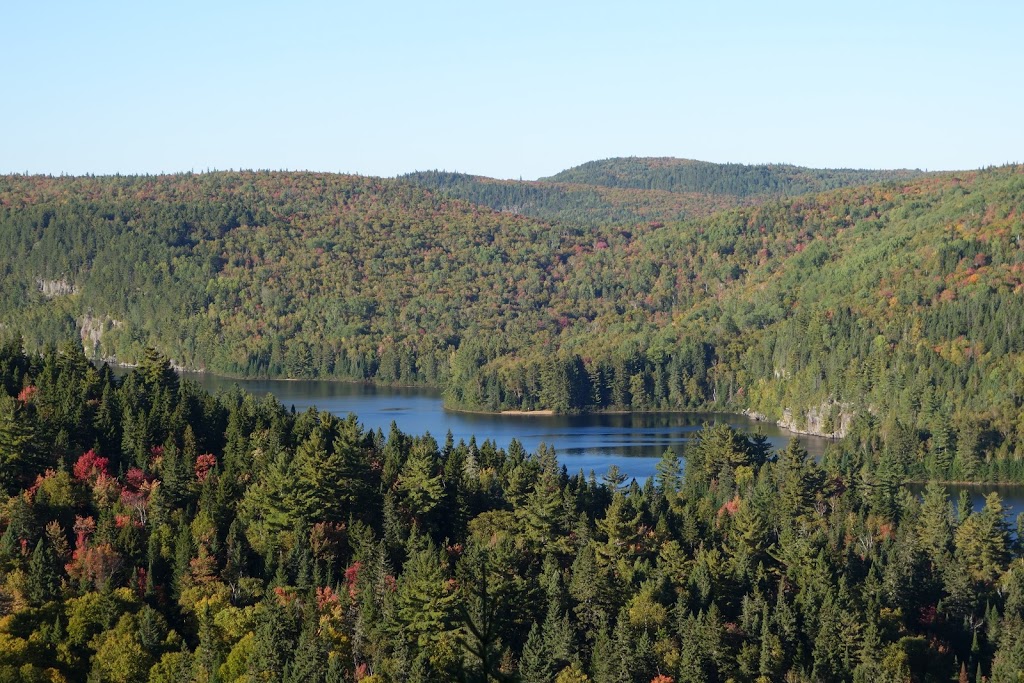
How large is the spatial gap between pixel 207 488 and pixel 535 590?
24.8 metres

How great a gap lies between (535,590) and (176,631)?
21.5 m

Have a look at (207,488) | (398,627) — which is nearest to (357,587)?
(398,627)

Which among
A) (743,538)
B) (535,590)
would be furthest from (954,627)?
(535,590)

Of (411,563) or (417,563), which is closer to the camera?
(417,563)

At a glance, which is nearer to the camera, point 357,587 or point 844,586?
point 357,587

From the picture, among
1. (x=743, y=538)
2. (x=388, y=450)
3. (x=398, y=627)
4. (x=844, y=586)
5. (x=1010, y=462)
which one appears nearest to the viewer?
(x=398, y=627)

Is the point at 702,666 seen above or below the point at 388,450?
below

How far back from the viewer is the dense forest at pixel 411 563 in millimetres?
87188

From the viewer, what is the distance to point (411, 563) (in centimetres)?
9338

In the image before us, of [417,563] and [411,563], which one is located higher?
[417,563]

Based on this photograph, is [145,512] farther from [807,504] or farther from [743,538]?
[807,504]

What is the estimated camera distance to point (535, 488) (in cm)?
11288

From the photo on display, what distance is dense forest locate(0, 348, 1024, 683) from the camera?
286ft

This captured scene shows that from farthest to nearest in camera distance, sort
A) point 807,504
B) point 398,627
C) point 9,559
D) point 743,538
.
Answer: point 807,504
point 743,538
point 9,559
point 398,627
